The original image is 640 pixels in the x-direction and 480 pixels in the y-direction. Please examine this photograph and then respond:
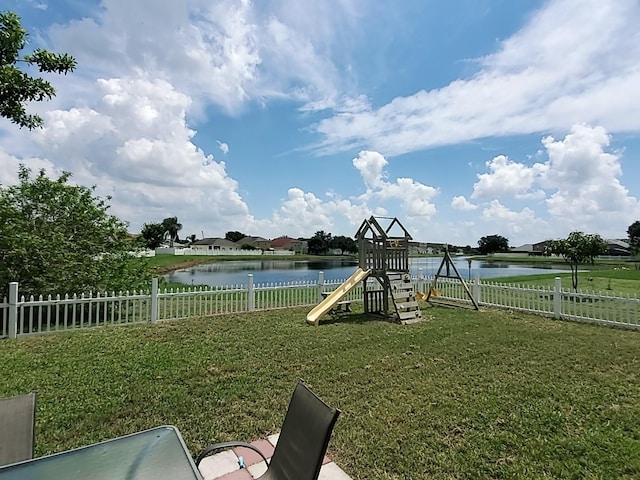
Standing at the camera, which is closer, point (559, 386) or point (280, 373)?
point (559, 386)

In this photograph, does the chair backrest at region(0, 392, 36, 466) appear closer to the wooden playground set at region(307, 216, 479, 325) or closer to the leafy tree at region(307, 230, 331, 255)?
the wooden playground set at region(307, 216, 479, 325)

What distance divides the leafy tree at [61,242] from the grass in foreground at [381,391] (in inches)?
66.8

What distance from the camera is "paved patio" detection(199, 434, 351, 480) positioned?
242 centimetres

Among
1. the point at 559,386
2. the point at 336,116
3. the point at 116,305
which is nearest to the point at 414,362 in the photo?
the point at 559,386

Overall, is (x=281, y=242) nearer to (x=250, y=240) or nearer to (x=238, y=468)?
(x=250, y=240)

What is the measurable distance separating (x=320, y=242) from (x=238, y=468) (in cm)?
6501

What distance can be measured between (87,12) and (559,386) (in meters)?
8.77

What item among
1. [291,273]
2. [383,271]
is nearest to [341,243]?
[291,273]

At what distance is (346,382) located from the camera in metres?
4.20

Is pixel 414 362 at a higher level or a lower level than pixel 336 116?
lower

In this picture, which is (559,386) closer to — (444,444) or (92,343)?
(444,444)

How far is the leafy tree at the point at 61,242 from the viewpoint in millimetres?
6973

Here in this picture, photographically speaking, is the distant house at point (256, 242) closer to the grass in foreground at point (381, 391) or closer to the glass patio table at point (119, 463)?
the grass in foreground at point (381, 391)

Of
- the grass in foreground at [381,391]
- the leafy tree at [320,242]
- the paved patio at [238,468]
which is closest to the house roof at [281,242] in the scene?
the leafy tree at [320,242]
